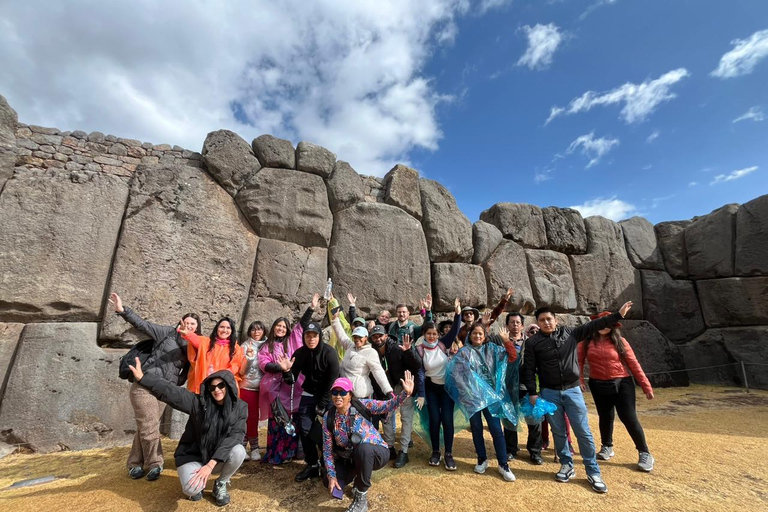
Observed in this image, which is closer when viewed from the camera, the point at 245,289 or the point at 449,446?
the point at 449,446

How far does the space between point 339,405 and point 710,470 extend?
146 inches

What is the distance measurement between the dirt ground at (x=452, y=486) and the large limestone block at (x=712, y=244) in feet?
19.6

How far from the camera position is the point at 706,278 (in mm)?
9039

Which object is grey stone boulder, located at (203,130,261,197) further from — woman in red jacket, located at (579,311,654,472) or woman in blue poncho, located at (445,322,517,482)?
woman in red jacket, located at (579,311,654,472)

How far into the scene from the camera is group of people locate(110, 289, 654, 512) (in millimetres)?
2914

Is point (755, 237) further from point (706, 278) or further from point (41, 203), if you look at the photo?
point (41, 203)

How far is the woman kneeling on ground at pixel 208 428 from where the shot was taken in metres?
2.87

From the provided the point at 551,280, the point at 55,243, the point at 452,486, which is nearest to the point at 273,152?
the point at 55,243

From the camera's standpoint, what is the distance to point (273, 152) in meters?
6.36

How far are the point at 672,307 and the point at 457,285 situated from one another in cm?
597

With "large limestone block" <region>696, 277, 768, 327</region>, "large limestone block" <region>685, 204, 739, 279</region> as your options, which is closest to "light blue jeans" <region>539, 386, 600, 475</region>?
"large limestone block" <region>696, 277, 768, 327</region>

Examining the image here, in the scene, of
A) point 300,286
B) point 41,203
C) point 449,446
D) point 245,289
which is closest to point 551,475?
point 449,446

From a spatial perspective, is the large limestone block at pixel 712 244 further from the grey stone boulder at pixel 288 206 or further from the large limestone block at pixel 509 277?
the grey stone boulder at pixel 288 206

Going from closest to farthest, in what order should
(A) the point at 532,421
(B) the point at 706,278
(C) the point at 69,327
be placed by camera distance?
(A) the point at 532,421 → (C) the point at 69,327 → (B) the point at 706,278
